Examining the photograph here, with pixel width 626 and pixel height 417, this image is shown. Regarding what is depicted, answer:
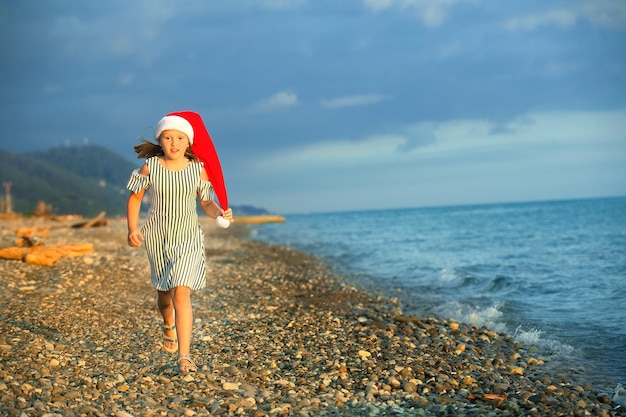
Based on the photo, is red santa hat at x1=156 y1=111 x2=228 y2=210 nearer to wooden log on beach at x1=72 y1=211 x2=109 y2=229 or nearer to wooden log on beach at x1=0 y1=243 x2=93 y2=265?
wooden log on beach at x1=0 y1=243 x2=93 y2=265

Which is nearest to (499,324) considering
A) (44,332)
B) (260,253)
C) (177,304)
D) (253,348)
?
(253,348)

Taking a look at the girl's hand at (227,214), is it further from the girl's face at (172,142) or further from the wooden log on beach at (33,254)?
the wooden log on beach at (33,254)

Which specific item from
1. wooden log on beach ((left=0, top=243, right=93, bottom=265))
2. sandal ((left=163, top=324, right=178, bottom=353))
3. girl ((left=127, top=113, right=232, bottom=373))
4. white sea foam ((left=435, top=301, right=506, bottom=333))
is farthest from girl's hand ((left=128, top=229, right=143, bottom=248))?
wooden log on beach ((left=0, top=243, right=93, bottom=265))

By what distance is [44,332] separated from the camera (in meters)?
7.68

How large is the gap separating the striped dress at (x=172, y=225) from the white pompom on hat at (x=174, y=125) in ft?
1.11

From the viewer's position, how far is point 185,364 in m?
6.30

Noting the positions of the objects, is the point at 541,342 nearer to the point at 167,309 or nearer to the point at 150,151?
the point at 167,309

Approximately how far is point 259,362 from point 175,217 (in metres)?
1.95

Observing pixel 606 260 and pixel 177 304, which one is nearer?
pixel 177 304

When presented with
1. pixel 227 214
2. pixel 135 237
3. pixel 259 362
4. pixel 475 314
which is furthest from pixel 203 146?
pixel 475 314

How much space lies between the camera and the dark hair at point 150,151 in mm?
6730

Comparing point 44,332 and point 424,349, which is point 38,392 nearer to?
point 44,332

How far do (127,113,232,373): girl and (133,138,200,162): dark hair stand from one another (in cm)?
2

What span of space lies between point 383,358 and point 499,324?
373 centimetres
